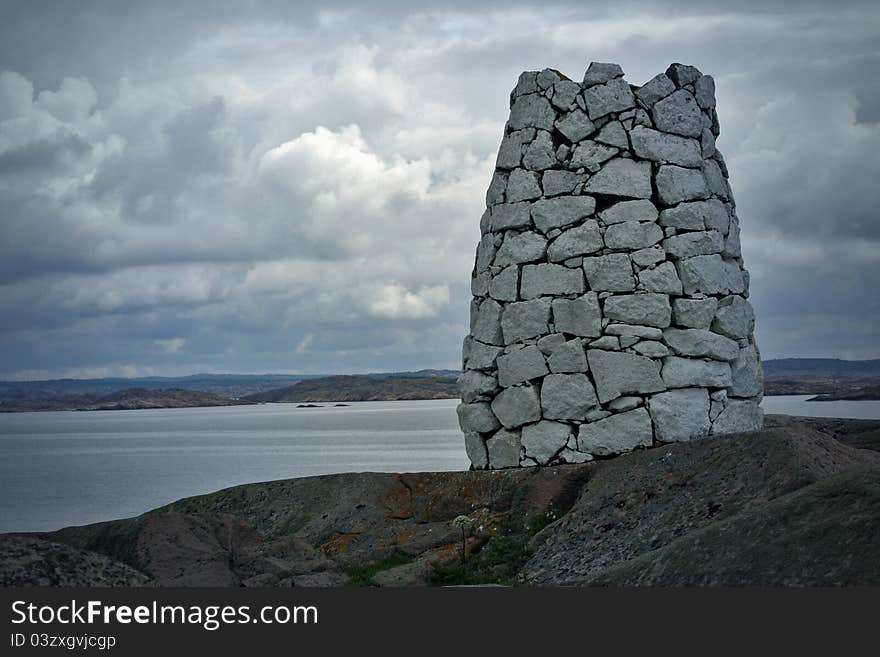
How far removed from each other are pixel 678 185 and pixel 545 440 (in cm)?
343

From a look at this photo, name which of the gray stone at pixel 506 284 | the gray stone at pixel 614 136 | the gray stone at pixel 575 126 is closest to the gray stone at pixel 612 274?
the gray stone at pixel 506 284

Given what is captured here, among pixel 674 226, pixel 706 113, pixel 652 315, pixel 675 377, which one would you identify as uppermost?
pixel 706 113

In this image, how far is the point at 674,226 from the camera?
1186 cm

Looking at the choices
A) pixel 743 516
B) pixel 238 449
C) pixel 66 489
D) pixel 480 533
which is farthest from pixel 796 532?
pixel 238 449

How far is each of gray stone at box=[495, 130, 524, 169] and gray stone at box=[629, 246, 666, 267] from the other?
76.2 inches

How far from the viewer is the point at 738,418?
12047 millimetres

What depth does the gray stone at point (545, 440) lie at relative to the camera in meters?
11.8

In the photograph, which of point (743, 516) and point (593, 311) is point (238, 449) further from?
point (743, 516)

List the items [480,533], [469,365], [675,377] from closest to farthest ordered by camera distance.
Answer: [480,533] → [675,377] → [469,365]

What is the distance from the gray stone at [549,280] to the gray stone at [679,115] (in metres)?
1.97

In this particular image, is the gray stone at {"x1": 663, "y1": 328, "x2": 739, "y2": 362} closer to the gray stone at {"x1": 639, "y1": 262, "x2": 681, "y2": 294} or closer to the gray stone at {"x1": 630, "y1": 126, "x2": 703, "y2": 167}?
the gray stone at {"x1": 639, "y1": 262, "x2": 681, "y2": 294}

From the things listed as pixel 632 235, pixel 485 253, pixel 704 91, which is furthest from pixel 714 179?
pixel 485 253

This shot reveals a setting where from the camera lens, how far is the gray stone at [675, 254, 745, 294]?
462 inches

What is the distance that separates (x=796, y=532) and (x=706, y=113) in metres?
7.21
